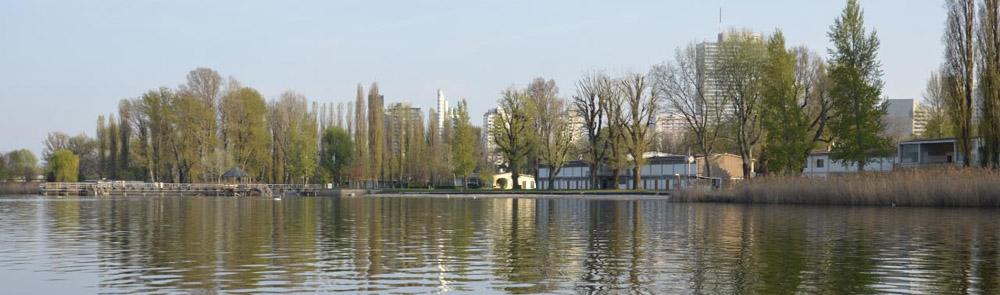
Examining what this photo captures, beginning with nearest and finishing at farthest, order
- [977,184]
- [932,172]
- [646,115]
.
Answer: [977,184]
[932,172]
[646,115]

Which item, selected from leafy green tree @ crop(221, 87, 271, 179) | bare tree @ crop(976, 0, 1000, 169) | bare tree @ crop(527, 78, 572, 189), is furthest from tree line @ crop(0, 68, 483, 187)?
bare tree @ crop(976, 0, 1000, 169)

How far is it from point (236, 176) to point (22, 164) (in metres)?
62.6

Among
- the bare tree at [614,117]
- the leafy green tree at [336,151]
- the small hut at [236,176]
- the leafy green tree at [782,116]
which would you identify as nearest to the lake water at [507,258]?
the leafy green tree at [782,116]

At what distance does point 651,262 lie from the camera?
61.6ft

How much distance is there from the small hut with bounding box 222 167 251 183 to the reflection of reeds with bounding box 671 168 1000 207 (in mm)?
61682

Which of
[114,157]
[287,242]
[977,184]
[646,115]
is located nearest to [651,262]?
[287,242]

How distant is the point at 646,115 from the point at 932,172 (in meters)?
42.1

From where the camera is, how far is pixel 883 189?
49594mm

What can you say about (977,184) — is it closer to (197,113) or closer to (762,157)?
(762,157)

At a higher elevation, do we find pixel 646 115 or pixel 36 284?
pixel 646 115

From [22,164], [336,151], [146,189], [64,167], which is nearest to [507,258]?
[146,189]

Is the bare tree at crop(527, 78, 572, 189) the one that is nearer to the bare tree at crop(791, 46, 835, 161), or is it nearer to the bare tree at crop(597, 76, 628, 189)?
the bare tree at crop(597, 76, 628, 189)

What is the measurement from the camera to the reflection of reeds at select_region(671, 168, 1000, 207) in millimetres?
44875

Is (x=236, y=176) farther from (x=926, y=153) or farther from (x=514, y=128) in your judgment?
(x=926, y=153)
